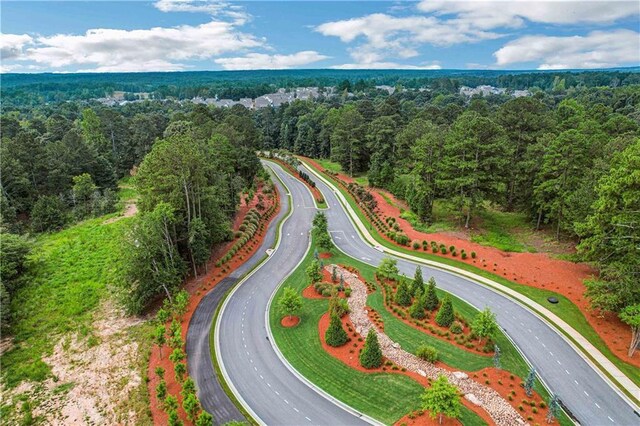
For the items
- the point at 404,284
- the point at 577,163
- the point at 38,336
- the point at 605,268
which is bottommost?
the point at 38,336

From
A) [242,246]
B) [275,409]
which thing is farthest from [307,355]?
[242,246]

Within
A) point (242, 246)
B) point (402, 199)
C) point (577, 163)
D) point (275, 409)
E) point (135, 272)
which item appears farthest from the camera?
point (402, 199)

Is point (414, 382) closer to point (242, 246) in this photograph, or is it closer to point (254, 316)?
point (254, 316)

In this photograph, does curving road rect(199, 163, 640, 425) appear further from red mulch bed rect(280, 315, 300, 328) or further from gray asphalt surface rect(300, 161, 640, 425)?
red mulch bed rect(280, 315, 300, 328)

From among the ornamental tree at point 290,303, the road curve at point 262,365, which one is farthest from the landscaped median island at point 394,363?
the ornamental tree at point 290,303

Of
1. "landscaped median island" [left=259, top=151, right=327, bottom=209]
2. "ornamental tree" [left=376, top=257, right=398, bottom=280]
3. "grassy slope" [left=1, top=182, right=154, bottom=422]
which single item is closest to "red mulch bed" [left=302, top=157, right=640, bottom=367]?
"ornamental tree" [left=376, top=257, right=398, bottom=280]

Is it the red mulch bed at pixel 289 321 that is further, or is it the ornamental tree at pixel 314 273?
the ornamental tree at pixel 314 273

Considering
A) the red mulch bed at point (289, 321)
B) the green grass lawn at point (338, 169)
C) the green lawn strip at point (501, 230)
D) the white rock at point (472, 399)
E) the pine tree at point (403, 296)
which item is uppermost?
the green grass lawn at point (338, 169)

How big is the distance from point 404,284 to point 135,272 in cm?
2831

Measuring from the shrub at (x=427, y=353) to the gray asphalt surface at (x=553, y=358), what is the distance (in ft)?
27.7

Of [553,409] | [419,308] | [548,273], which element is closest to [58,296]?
[419,308]

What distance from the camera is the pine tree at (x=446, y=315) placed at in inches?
1353

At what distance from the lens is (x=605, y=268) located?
112ft

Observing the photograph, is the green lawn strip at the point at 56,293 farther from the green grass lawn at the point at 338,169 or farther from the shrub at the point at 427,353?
the green grass lawn at the point at 338,169
